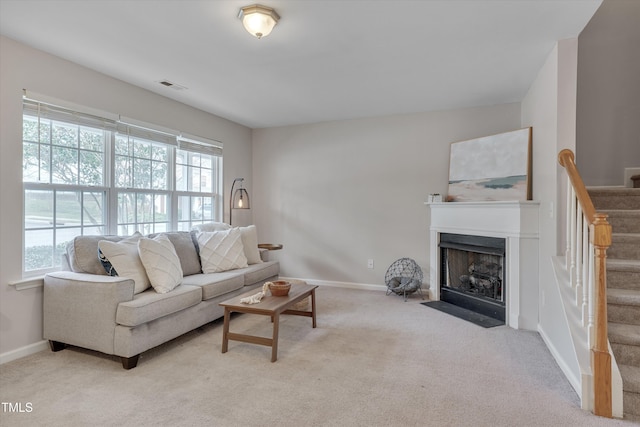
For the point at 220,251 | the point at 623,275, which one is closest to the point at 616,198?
the point at 623,275

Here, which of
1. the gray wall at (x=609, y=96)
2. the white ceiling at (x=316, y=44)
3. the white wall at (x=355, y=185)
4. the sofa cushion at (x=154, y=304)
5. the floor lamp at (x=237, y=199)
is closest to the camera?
the white ceiling at (x=316, y=44)

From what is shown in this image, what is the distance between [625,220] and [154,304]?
3948 mm

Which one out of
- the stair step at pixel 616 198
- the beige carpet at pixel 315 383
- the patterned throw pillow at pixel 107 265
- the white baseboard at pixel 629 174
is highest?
the white baseboard at pixel 629 174

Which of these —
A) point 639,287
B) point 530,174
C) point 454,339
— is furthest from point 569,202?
point 454,339

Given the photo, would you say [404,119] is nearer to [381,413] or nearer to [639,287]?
[639,287]

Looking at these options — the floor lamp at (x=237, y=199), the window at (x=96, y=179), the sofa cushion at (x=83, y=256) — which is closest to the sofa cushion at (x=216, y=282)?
the sofa cushion at (x=83, y=256)

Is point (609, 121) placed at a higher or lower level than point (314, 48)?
lower

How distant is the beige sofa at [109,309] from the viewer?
2506 mm

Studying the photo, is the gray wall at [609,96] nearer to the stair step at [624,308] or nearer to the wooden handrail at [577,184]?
the wooden handrail at [577,184]

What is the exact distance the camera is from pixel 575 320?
2293 millimetres

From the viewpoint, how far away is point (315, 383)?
2297mm

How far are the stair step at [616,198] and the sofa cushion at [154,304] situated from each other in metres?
3.76

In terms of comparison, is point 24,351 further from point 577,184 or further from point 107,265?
point 577,184

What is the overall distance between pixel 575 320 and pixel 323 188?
140 inches
